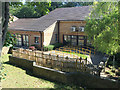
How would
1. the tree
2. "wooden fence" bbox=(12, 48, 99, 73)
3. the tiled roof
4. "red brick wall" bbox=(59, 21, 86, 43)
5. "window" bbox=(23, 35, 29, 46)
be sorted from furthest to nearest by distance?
1. "window" bbox=(23, 35, 29, 46)
2. the tiled roof
3. "red brick wall" bbox=(59, 21, 86, 43)
4. "wooden fence" bbox=(12, 48, 99, 73)
5. the tree

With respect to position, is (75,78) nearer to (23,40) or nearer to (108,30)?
(108,30)

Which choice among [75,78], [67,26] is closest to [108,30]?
[75,78]

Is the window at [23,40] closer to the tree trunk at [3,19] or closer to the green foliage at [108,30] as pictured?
the green foliage at [108,30]

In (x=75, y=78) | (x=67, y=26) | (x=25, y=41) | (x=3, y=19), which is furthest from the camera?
(x=25, y=41)

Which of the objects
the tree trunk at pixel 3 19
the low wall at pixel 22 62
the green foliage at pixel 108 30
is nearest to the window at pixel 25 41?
the low wall at pixel 22 62

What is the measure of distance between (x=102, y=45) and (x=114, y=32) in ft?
4.43

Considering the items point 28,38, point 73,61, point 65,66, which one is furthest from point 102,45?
point 28,38

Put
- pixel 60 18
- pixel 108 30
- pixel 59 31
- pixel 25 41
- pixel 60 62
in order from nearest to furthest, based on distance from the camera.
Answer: pixel 108 30 → pixel 60 62 → pixel 25 41 → pixel 59 31 → pixel 60 18

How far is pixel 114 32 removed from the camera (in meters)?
8.33

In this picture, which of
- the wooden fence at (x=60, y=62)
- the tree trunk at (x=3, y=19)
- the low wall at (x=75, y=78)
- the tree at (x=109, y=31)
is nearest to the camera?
the tree trunk at (x=3, y=19)

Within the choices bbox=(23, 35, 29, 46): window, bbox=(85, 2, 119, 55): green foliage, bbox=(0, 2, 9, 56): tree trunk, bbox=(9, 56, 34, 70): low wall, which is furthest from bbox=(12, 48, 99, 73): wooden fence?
bbox=(23, 35, 29, 46): window

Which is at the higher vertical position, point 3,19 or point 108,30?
point 3,19

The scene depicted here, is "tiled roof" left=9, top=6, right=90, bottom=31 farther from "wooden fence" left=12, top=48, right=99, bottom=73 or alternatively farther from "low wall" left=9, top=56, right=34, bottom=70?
"wooden fence" left=12, top=48, right=99, bottom=73

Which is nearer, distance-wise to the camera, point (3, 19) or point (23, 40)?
point (3, 19)
